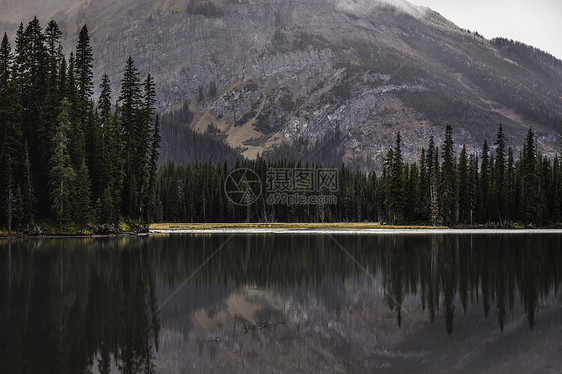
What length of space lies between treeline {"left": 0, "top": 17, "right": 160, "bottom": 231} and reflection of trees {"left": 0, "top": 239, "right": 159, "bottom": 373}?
3978 cm

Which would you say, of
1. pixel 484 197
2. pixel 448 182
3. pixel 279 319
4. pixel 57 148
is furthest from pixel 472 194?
pixel 279 319

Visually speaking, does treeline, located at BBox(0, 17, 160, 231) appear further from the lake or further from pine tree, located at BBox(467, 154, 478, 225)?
pine tree, located at BBox(467, 154, 478, 225)

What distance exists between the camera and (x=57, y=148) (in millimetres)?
70750

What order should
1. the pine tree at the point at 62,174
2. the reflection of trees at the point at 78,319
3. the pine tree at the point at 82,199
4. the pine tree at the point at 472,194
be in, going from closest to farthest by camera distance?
the reflection of trees at the point at 78,319, the pine tree at the point at 62,174, the pine tree at the point at 82,199, the pine tree at the point at 472,194

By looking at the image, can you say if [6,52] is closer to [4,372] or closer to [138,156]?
[138,156]

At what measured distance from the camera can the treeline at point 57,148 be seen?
6931 cm

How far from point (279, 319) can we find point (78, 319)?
6.73m

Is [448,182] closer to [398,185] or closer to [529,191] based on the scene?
[398,185]

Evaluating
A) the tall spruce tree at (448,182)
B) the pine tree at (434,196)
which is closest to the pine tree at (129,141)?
the pine tree at (434,196)

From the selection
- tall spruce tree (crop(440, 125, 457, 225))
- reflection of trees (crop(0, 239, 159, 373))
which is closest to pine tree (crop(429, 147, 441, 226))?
tall spruce tree (crop(440, 125, 457, 225))

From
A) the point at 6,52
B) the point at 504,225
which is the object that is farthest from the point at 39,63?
the point at 504,225

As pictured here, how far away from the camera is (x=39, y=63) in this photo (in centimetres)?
7725

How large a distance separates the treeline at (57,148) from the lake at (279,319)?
4009cm

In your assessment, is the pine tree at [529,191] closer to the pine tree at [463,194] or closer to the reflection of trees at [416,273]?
the pine tree at [463,194]
